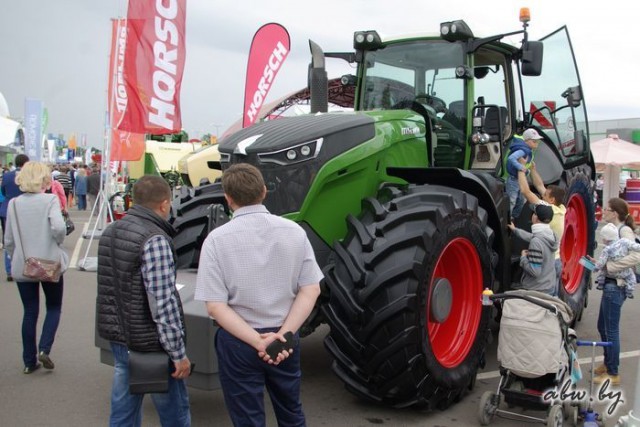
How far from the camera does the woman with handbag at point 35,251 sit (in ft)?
16.3

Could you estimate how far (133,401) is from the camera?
10.6 ft

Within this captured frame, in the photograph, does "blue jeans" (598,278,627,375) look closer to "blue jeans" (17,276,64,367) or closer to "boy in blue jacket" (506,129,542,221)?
"boy in blue jacket" (506,129,542,221)

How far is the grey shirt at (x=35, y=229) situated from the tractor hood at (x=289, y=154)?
1665 mm

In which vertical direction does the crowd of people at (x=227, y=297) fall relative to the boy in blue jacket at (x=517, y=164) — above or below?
below

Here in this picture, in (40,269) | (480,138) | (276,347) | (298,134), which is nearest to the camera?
(276,347)

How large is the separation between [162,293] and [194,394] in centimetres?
201

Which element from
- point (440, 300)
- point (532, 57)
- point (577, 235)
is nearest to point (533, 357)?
point (440, 300)

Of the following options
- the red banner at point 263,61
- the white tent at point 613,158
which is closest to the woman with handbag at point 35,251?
the red banner at point 263,61

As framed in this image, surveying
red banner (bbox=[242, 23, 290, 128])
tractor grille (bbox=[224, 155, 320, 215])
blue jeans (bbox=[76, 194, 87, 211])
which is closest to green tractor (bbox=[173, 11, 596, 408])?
tractor grille (bbox=[224, 155, 320, 215])

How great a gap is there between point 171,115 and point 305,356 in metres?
4.69

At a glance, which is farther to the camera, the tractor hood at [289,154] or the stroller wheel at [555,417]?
the tractor hood at [289,154]

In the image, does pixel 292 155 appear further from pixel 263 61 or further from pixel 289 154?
pixel 263 61

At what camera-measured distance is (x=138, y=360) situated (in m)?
2.98

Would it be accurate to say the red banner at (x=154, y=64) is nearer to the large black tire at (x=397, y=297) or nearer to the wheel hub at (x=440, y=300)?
the large black tire at (x=397, y=297)
